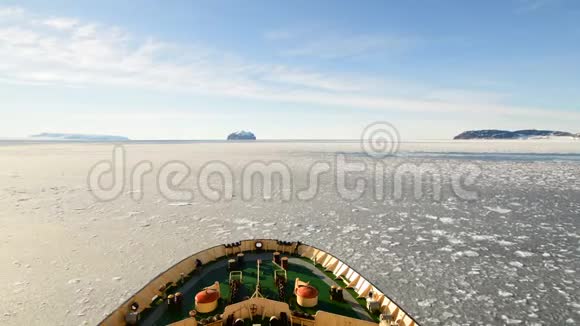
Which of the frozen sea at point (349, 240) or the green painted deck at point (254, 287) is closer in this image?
the green painted deck at point (254, 287)

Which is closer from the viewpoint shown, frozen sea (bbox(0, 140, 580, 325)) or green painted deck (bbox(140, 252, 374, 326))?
green painted deck (bbox(140, 252, 374, 326))

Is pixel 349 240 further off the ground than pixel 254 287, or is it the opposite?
pixel 254 287

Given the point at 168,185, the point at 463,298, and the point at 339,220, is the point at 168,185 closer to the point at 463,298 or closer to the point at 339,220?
the point at 339,220

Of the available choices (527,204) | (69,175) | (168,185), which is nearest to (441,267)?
(527,204)

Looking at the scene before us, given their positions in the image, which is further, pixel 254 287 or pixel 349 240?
pixel 349 240
